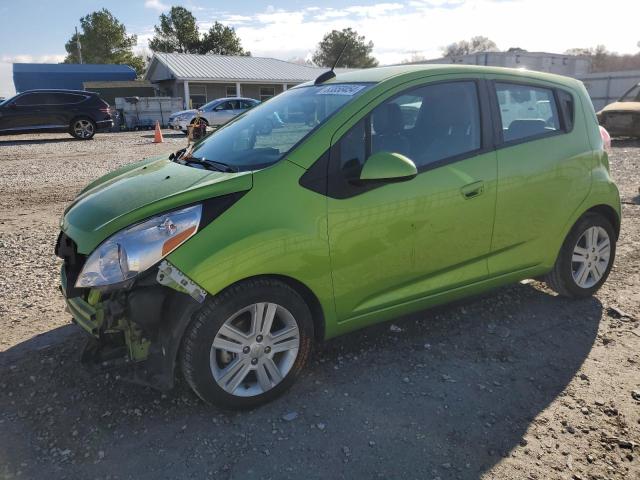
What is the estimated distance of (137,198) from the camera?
293 centimetres

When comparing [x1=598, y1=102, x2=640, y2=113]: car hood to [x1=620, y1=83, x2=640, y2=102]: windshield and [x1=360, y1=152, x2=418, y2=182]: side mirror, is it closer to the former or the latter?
[x1=620, y1=83, x2=640, y2=102]: windshield

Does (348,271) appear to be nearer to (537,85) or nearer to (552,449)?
(552,449)

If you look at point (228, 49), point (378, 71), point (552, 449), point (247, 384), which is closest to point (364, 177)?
point (378, 71)

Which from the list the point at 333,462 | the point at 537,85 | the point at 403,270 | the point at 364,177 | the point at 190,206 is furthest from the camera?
the point at 537,85

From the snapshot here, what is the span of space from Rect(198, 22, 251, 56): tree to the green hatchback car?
5612 centimetres

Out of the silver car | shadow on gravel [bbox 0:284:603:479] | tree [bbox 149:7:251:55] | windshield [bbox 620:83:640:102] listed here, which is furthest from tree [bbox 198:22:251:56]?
shadow on gravel [bbox 0:284:603:479]

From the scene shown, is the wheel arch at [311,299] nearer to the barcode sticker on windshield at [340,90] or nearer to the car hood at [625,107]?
the barcode sticker on windshield at [340,90]

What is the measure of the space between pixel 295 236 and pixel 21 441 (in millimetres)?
1743

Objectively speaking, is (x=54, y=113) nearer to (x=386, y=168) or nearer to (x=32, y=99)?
(x=32, y=99)

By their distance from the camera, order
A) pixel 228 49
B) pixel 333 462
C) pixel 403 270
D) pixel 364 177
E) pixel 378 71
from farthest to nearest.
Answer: pixel 228 49 → pixel 378 71 → pixel 403 270 → pixel 364 177 → pixel 333 462

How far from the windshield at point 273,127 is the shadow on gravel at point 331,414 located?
4.56 feet

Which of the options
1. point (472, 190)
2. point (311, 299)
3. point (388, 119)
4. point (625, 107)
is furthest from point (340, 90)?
point (625, 107)

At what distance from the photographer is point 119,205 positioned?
2.91 meters

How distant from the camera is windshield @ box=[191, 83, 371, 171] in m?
3.16
